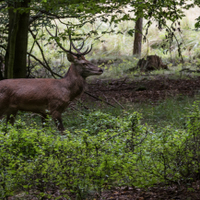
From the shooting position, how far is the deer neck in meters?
7.70

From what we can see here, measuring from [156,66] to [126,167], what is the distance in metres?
12.1

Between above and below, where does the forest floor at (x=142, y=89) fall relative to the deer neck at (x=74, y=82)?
below

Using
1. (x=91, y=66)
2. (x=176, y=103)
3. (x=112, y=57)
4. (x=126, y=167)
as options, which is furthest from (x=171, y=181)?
(x=112, y=57)

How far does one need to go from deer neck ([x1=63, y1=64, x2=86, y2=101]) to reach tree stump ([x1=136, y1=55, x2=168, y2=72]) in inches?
293

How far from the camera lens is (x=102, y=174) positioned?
3.41 meters

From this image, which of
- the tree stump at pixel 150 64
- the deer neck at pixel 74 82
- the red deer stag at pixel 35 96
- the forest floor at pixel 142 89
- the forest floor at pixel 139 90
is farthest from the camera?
the tree stump at pixel 150 64

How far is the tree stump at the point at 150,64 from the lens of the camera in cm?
1490

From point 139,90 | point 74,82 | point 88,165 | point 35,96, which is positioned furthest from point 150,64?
point 88,165

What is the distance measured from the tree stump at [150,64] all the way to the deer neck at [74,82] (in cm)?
744

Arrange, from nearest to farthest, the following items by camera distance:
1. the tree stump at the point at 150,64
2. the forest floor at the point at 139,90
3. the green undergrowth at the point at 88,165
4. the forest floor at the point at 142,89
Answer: the green undergrowth at the point at 88,165
the forest floor at the point at 139,90
the forest floor at the point at 142,89
the tree stump at the point at 150,64

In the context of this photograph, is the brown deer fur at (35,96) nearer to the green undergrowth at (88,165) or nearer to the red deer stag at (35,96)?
A: the red deer stag at (35,96)

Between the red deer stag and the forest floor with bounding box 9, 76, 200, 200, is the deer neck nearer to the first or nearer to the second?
the red deer stag

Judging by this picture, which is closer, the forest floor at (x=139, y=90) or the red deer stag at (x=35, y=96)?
the red deer stag at (x=35, y=96)

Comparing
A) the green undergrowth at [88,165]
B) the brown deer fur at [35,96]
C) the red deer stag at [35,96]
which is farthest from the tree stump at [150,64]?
the green undergrowth at [88,165]
